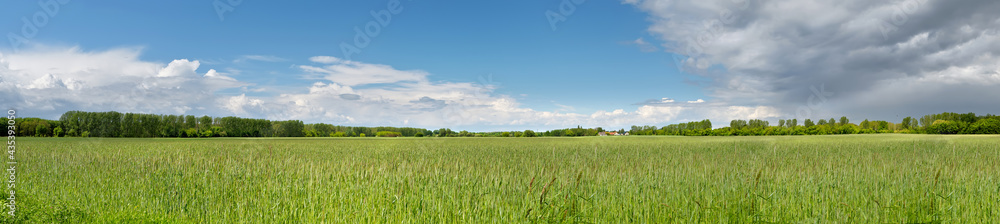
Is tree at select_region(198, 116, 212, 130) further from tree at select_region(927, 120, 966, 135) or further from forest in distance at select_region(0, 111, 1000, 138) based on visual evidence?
tree at select_region(927, 120, 966, 135)

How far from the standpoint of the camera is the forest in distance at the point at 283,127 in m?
59.8

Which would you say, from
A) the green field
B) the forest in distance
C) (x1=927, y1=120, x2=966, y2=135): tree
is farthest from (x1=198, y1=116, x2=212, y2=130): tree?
(x1=927, y1=120, x2=966, y2=135): tree

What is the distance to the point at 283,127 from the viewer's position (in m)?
78.1

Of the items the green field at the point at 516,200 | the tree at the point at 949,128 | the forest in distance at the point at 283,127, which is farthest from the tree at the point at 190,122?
the tree at the point at 949,128

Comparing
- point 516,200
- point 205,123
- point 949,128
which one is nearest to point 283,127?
point 205,123

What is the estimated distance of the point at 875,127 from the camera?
70.2m

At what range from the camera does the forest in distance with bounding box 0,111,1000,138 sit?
59.8 m

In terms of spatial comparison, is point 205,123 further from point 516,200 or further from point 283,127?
point 516,200

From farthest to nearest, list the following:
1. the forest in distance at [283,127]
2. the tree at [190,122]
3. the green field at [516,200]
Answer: the tree at [190,122] < the forest in distance at [283,127] < the green field at [516,200]

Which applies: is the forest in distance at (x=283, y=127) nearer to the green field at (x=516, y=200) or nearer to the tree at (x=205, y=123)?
the tree at (x=205, y=123)

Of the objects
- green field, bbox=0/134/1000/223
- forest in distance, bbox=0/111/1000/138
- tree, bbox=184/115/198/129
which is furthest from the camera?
tree, bbox=184/115/198/129

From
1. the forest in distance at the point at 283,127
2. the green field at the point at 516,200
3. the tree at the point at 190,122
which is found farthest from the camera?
the tree at the point at 190,122

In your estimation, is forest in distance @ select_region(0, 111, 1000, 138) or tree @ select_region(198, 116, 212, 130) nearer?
forest in distance @ select_region(0, 111, 1000, 138)

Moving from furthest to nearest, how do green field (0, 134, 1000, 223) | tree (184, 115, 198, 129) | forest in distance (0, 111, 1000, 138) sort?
1. tree (184, 115, 198, 129)
2. forest in distance (0, 111, 1000, 138)
3. green field (0, 134, 1000, 223)
